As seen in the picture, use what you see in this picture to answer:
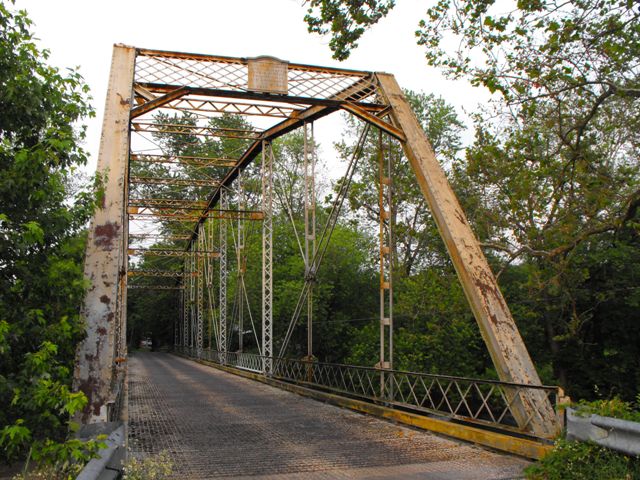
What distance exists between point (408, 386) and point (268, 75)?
12594 mm

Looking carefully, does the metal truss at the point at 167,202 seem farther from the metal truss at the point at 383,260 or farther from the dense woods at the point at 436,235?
the metal truss at the point at 383,260

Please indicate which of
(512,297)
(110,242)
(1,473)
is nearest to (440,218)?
(110,242)

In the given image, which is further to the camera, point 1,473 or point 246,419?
point 246,419

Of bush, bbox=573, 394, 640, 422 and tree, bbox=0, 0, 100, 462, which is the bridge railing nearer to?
bush, bbox=573, 394, 640, 422

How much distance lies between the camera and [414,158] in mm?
10281

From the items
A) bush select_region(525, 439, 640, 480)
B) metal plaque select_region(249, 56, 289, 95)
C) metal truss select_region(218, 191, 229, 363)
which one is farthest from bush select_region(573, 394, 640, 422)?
metal truss select_region(218, 191, 229, 363)

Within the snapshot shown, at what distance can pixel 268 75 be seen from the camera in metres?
11.4

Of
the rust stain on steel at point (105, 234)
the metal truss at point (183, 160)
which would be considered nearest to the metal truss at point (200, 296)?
the metal truss at point (183, 160)

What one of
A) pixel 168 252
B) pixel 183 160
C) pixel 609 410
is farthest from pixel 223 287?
pixel 609 410

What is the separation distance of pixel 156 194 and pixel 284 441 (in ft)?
141

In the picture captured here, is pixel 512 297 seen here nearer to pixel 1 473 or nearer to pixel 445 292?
pixel 445 292

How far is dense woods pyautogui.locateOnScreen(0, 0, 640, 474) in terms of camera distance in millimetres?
5586

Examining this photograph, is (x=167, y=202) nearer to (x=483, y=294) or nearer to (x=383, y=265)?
(x=383, y=265)

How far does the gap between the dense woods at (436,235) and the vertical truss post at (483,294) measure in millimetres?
782
